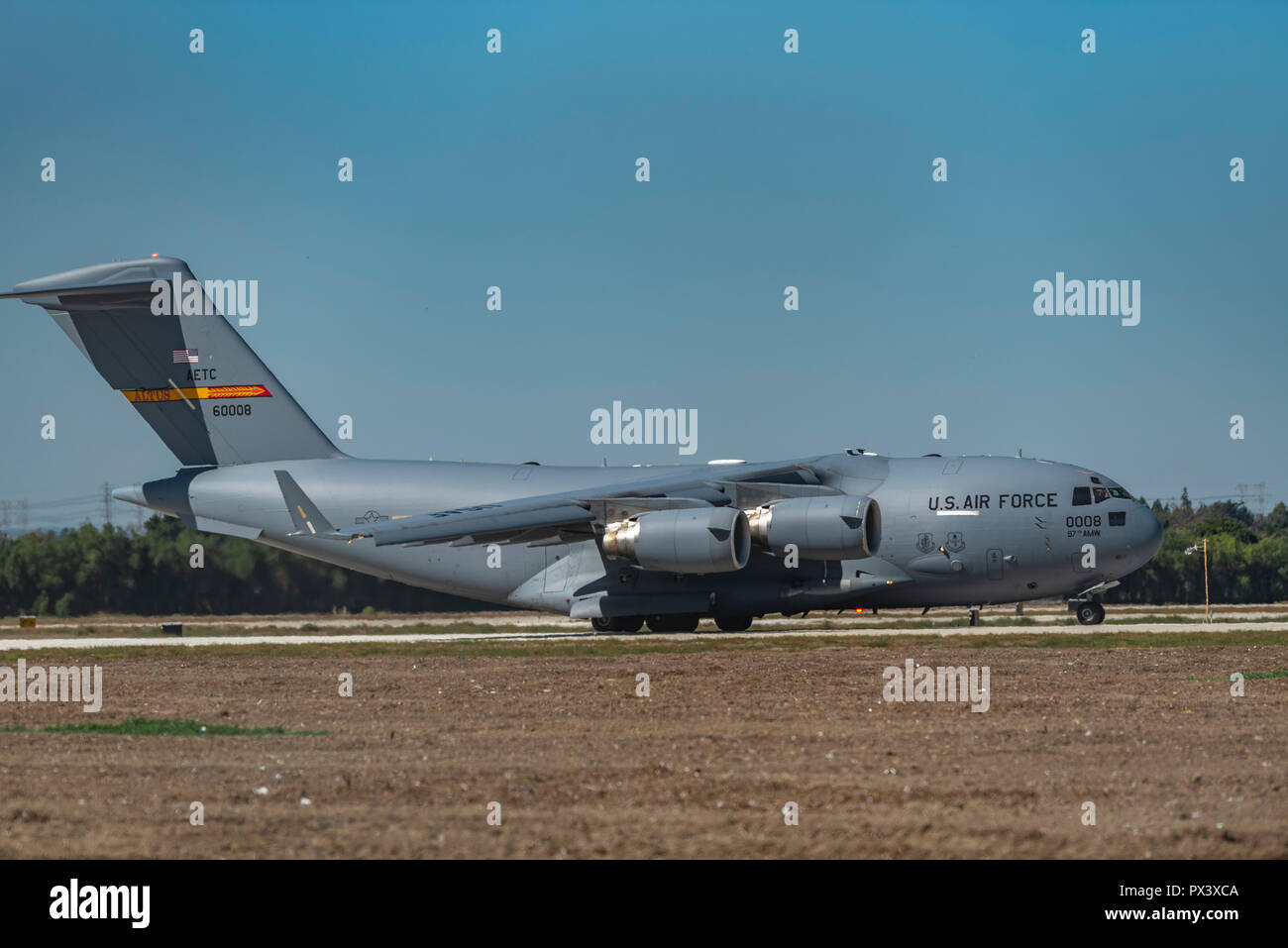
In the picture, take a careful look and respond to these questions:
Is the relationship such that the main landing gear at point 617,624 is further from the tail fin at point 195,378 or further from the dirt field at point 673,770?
the dirt field at point 673,770

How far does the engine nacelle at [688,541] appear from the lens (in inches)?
1172

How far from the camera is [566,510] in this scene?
3089 centimetres

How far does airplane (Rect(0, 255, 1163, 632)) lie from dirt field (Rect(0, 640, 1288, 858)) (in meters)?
9.58

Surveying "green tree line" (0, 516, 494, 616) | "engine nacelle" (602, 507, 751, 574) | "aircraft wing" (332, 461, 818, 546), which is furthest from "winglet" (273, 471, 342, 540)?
"green tree line" (0, 516, 494, 616)

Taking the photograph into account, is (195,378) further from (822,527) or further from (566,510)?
(822,527)

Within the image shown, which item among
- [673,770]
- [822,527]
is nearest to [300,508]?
[822,527]

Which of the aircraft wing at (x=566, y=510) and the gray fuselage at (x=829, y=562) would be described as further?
the gray fuselage at (x=829, y=562)

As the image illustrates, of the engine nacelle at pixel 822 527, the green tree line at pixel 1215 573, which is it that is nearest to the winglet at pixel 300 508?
the engine nacelle at pixel 822 527

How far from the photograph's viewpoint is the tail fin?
118ft

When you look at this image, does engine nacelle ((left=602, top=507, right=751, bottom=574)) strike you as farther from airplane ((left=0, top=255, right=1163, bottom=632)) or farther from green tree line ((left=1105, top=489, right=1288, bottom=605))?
green tree line ((left=1105, top=489, right=1288, bottom=605))

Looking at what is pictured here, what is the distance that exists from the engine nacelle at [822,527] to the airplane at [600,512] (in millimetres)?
45

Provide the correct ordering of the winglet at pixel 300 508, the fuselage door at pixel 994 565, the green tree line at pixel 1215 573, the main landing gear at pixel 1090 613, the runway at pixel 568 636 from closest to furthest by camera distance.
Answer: the runway at pixel 568 636 → the fuselage door at pixel 994 565 → the winglet at pixel 300 508 → the main landing gear at pixel 1090 613 → the green tree line at pixel 1215 573
